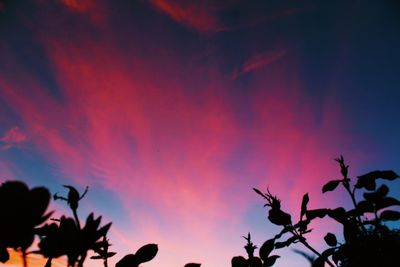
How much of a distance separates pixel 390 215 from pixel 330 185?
68 centimetres

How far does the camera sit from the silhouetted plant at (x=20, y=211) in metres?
1.47

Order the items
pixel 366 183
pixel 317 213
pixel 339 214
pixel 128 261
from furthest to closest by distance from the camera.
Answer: pixel 317 213 < pixel 339 214 < pixel 366 183 < pixel 128 261

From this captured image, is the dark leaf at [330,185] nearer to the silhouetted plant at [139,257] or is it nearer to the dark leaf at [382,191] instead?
the dark leaf at [382,191]

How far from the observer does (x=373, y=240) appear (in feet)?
7.84

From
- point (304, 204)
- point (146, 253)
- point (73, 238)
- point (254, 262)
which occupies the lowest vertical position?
point (73, 238)

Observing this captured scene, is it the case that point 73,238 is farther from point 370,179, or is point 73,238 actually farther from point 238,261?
point 370,179

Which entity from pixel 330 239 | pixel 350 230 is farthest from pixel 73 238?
pixel 330 239

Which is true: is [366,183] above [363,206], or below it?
above

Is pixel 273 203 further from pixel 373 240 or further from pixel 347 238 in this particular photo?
pixel 373 240

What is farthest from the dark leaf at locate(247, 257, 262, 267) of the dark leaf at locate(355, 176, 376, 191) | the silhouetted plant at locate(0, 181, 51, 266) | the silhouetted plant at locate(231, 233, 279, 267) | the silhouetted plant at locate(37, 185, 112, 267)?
the silhouetted plant at locate(0, 181, 51, 266)

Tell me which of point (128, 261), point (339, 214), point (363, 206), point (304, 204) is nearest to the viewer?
point (128, 261)

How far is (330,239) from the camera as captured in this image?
3.58 metres

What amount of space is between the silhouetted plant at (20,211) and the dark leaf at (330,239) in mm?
3232

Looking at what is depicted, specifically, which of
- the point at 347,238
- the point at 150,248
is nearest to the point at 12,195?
the point at 150,248
